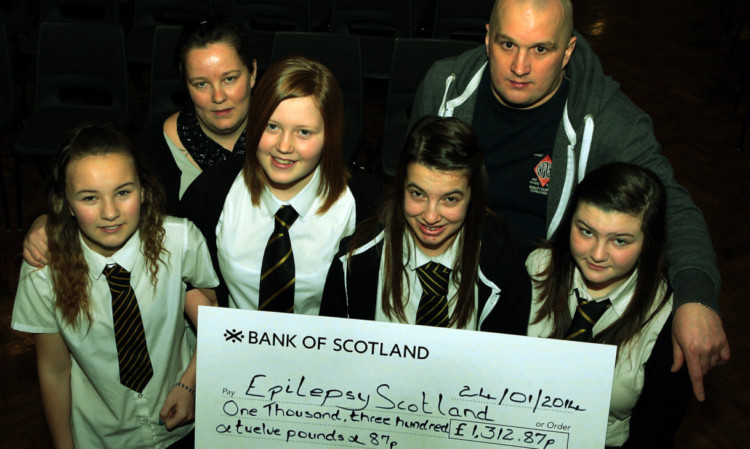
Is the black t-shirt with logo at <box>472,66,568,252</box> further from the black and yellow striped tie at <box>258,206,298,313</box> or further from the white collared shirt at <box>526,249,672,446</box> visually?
the black and yellow striped tie at <box>258,206,298,313</box>

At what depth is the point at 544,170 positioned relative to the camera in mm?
2086

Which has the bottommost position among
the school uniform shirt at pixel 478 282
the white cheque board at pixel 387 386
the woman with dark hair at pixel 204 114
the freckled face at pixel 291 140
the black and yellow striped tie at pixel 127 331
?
the white cheque board at pixel 387 386

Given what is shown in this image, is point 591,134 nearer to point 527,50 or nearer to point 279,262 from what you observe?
point 527,50

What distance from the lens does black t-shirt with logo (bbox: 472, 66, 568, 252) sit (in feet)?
6.84

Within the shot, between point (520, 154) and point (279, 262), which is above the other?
point (520, 154)

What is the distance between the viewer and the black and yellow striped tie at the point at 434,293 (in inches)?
72.9

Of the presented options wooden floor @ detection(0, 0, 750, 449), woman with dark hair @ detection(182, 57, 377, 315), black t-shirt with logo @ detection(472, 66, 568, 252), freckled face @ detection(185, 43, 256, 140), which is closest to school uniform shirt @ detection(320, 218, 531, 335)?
woman with dark hair @ detection(182, 57, 377, 315)

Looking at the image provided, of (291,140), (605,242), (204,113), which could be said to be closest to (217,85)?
(204,113)

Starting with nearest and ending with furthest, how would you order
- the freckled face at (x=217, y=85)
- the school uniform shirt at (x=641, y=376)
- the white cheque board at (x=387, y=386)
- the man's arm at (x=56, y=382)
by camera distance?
the white cheque board at (x=387, y=386) < the school uniform shirt at (x=641, y=376) < the man's arm at (x=56, y=382) < the freckled face at (x=217, y=85)

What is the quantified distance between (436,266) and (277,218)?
0.49m

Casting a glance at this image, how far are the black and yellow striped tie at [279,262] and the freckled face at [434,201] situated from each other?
374 mm

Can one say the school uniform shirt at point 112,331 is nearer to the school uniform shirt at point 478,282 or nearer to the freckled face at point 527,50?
the school uniform shirt at point 478,282

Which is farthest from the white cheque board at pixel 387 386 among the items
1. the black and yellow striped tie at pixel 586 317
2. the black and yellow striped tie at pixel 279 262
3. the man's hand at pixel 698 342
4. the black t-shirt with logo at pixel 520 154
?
the black t-shirt with logo at pixel 520 154

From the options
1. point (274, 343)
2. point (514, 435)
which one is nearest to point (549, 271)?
point (514, 435)
